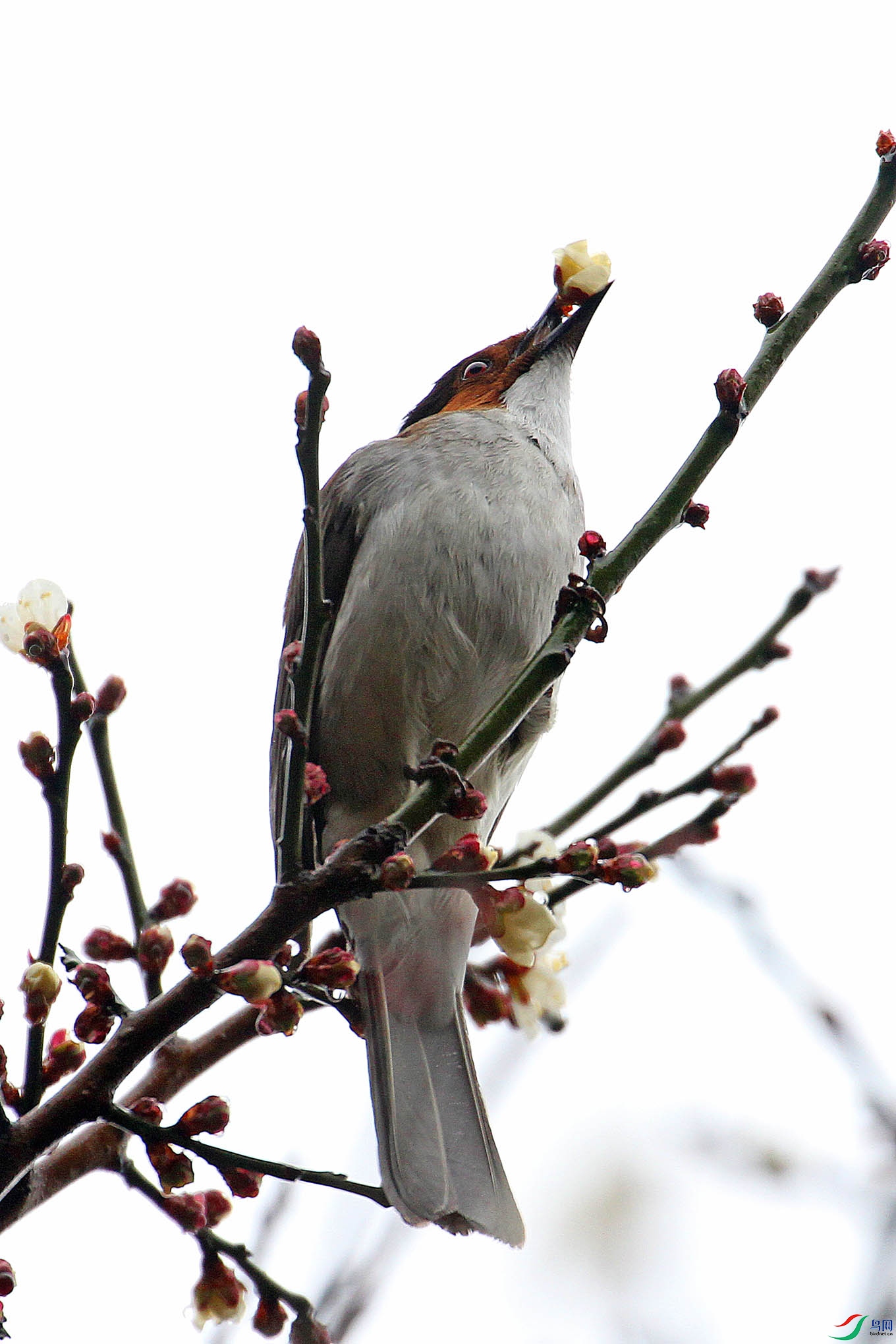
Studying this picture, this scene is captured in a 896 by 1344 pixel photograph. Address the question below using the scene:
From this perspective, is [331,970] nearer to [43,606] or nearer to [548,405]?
[43,606]

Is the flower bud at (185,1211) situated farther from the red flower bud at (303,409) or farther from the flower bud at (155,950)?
the red flower bud at (303,409)

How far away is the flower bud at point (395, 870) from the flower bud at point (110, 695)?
0.65m

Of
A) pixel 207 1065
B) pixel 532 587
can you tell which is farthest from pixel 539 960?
pixel 532 587

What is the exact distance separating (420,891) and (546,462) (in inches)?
59.0

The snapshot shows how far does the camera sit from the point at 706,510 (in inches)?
94.5

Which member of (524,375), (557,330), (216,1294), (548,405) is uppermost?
(557,330)

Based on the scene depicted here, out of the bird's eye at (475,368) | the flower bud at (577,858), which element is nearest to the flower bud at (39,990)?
the flower bud at (577,858)

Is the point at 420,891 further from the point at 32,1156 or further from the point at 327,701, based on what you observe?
the point at 32,1156

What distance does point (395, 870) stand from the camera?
2.04m

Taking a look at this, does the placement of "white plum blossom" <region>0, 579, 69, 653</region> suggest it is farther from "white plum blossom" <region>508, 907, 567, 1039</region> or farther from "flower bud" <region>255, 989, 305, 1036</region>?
"white plum blossom" <region>508, 907, 567, 1039</region>

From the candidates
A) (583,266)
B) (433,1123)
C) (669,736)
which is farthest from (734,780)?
(583,266)

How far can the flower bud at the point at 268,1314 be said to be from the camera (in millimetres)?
2297

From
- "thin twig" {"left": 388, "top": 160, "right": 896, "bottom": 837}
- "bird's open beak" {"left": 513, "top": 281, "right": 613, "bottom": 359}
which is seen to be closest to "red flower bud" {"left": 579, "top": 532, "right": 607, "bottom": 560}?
"thin twig" {"left": 388, "top": 160, "right": 896, "bottom": 837}

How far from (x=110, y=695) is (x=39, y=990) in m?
0.56
